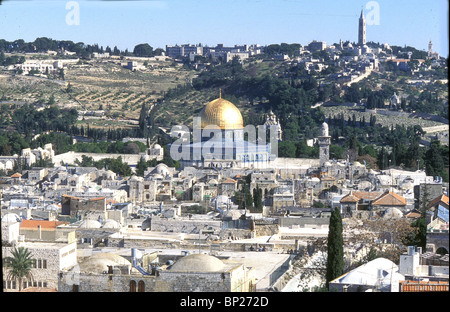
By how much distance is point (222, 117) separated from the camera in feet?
108

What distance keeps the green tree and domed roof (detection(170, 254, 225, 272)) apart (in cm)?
208

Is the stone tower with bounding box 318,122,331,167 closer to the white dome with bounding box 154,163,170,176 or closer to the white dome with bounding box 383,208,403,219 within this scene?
the white dome with bounding box 154,163,170,176

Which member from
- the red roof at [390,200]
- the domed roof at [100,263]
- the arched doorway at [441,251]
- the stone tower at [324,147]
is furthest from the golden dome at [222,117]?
the domed roof at [100,263]

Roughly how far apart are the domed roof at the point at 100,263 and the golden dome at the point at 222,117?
20.2 meters

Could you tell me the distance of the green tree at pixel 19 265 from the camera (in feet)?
41.2

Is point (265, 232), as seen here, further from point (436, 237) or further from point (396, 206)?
point (436, 237)

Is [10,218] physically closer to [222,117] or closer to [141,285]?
[141,285]

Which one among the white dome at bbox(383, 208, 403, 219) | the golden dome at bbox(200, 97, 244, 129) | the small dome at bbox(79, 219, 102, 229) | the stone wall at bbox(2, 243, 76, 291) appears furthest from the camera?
the golden dome at bbox(200, 97, 244, 129)

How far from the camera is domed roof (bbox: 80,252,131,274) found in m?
12.3

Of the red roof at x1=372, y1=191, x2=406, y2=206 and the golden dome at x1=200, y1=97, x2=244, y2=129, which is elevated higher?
the golden dome at x1=200, y1=97, x2=244, y2=129

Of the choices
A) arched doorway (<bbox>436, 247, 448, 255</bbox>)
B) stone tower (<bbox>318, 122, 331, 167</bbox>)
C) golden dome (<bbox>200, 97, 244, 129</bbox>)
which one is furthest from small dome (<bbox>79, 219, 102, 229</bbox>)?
golden dome (<bbox>200, 97, 244, 129</bbox>)

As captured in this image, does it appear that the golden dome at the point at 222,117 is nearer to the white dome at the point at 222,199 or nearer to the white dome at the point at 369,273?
the white dome at the point at 222,199

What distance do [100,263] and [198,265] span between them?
5.28 feet
